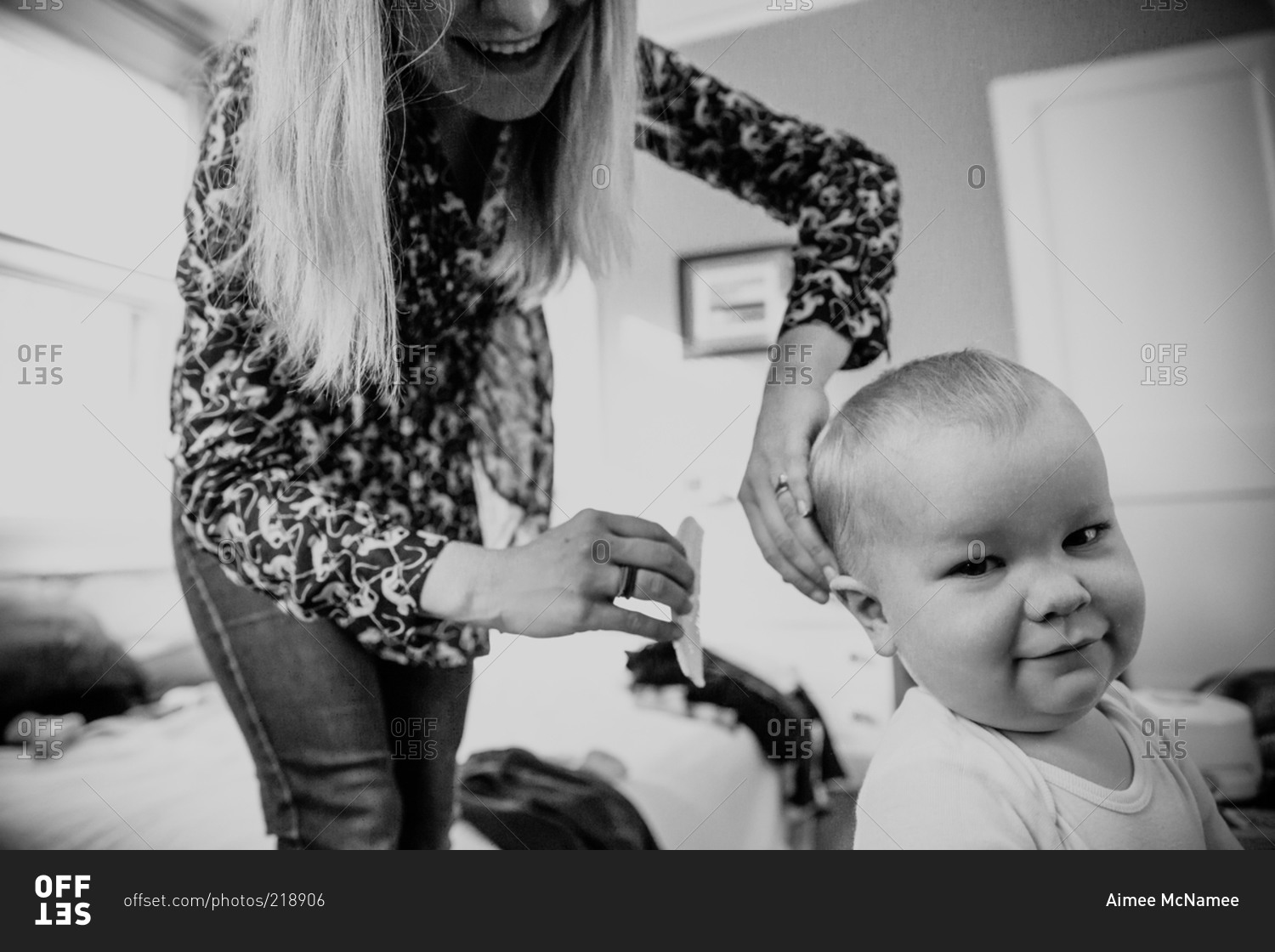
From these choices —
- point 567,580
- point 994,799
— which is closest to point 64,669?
point 567,580

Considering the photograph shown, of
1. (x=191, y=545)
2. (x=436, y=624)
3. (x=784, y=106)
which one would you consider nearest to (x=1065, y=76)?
(x=784, y=106)

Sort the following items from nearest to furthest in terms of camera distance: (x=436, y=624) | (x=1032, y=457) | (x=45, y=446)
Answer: (x=1032, y=457)
(x=436, y=624)
(x=45, y=446)

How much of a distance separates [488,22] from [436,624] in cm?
66

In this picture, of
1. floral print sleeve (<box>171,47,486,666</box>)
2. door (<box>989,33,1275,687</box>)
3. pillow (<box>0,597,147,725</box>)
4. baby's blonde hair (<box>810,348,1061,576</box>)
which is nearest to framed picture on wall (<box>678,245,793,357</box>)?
baby's blonde hair (<box>810,348,1061,576</box>)

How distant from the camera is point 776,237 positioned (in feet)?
3.59

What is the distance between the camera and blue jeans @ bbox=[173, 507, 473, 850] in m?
1.05

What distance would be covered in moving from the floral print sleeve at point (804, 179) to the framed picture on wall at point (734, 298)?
22mm

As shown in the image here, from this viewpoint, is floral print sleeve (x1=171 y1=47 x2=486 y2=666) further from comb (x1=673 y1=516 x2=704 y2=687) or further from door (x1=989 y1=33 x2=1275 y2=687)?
door (x1=989 y1=33 x2=1275 y2=687)

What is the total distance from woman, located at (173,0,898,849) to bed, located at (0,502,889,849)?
68mm

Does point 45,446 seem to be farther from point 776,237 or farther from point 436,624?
point 776,237

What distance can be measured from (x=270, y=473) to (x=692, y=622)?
1.57ft

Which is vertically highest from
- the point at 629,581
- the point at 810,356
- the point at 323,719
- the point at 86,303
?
the point at 86,303

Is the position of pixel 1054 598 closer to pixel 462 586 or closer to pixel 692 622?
pixel 692 622

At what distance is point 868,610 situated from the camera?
94cm
